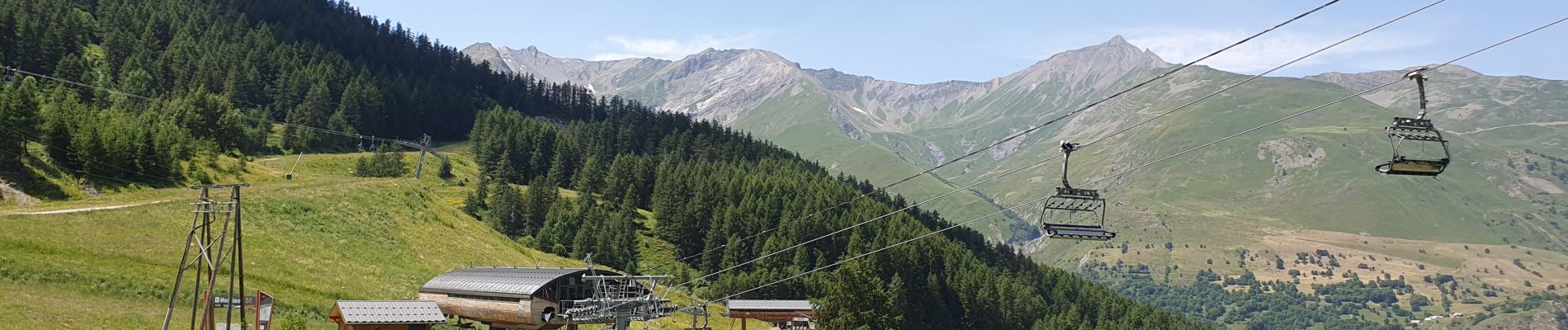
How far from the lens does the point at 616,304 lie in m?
68.8

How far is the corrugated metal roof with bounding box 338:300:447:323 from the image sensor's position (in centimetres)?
6288

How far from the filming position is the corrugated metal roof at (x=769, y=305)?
4174 inches

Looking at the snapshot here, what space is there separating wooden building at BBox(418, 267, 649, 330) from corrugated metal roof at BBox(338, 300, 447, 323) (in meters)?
4.81

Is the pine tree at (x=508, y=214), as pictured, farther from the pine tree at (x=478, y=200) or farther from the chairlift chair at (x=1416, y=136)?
the chairlift chair at (x=1416, y=136)

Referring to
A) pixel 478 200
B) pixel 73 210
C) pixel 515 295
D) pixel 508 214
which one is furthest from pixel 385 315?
pixel 478 200

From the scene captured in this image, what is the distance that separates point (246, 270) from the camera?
7856 cm

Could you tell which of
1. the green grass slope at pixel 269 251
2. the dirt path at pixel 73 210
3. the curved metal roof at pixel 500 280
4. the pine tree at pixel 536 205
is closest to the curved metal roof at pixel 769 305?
the green grass slope at pixel 269 251

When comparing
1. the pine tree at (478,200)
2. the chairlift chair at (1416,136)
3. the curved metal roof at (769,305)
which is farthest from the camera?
the pine tree at (478,200)

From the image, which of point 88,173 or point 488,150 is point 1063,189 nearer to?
point 88,173

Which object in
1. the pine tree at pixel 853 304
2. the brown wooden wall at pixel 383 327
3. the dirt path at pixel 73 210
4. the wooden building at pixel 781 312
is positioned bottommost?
the wooden building at pixel 781 312

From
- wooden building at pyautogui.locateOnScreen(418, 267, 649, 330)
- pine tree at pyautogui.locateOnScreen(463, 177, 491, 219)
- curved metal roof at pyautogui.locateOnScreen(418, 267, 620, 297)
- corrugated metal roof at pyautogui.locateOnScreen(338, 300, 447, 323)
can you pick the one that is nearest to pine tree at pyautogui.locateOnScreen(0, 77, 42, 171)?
curved metal roof at pyautogui.locateOnScreen(418, 267, 620, 297)

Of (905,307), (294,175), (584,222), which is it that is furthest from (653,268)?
(294,175)

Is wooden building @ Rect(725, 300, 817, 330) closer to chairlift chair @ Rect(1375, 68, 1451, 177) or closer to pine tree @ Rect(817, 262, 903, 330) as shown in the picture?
pine tree @ Rect(817, 262, 903, 330)

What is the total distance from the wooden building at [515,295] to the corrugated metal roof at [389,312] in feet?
15.8
